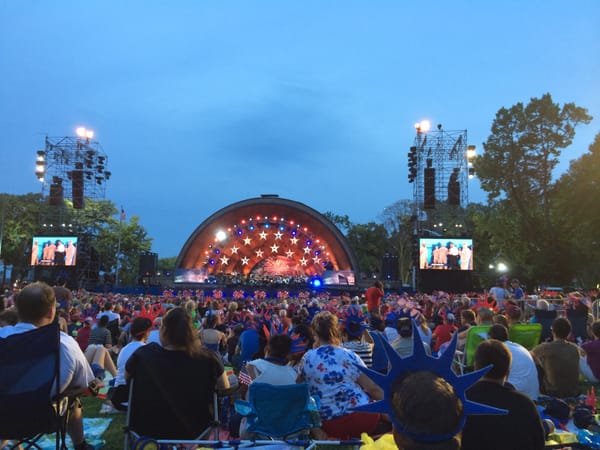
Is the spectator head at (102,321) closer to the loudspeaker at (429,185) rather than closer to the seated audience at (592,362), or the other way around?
the seated audience at (592,362)

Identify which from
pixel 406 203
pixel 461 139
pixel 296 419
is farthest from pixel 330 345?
pixel 406 203

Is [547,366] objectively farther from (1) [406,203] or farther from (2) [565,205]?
(1) [406,203]

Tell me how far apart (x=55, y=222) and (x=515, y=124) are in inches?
1451

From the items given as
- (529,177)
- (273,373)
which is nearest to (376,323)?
(273,373)

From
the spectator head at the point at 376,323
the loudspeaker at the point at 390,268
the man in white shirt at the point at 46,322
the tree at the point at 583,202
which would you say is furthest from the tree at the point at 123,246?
the man in white shirt at the point at 46,322

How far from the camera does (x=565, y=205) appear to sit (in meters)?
25.7

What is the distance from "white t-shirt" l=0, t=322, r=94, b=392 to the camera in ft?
12.4

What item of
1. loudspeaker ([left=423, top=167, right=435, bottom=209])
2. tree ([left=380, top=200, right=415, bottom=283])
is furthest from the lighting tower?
tree ([left=380, top=200, right=415, bottom=283])

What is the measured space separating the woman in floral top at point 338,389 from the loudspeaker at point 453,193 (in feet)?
98.4

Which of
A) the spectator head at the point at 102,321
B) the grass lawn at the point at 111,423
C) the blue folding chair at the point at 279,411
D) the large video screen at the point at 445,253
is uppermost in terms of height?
the large video screen at the point at 445,253

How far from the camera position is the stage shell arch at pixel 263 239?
37656 mm

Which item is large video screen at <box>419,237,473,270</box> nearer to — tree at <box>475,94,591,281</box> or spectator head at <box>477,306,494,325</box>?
tree at <box>475,94,591,281</box>

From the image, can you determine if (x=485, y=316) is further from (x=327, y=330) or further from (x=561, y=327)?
(x=327, y=330)

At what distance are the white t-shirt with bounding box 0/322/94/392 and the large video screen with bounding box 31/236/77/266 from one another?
3492cm
